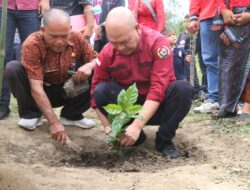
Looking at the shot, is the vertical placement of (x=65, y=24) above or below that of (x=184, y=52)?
above

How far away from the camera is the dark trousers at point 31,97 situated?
141 inches

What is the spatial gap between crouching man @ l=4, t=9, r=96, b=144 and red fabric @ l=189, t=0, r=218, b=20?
130 cm

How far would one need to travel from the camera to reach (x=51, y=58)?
3.61m

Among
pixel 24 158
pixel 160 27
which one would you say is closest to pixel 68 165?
pixel 24 158

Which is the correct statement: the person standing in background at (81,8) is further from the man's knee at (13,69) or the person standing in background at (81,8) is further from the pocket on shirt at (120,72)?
the pocket on shirt at (120,72)

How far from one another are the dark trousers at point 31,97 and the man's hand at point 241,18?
144cm

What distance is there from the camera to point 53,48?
3.52 metres

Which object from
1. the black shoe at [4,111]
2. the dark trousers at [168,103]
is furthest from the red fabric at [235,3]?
the black shoe at [4,111]

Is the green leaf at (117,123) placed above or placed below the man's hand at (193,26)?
below

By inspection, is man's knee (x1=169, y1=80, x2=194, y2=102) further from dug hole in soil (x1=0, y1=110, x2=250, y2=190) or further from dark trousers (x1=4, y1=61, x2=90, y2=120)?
dark trousers (x1=4, y1=61, x2=90, y2=120)

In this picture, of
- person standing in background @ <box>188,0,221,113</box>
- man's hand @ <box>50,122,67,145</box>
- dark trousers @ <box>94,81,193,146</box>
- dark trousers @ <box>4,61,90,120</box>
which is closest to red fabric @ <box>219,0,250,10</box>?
person standing in background @ <box>188,0,221,113</box>

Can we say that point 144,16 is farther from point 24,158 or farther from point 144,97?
point 24,158

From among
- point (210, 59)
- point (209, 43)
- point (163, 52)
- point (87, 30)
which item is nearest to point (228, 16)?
point (209, 43)

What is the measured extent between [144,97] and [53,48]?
83cm
